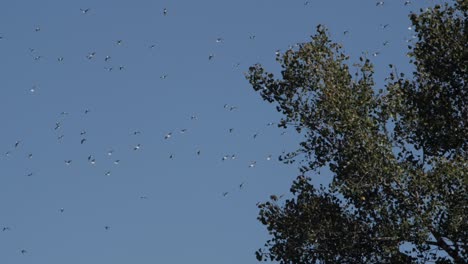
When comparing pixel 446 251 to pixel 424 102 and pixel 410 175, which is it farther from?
pixel 424 102

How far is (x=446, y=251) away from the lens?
3631 cm

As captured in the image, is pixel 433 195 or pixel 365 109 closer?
pixel 433 195

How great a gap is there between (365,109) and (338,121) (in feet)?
4.28

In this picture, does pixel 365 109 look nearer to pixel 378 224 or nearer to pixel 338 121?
pixel 338 121

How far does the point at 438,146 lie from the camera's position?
124 ft

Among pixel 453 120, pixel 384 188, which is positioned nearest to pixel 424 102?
pixel 453 120

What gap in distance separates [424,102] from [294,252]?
819cm

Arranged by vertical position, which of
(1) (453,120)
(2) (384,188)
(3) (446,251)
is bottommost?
(3) (446,251)

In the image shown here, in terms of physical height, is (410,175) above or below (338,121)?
below

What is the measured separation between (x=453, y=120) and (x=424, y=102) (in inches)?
58.5

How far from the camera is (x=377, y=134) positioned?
125ft

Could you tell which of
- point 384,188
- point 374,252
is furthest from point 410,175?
point 374,252

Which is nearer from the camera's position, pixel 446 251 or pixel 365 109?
pixel 446 251

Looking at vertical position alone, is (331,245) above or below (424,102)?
below
